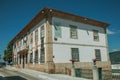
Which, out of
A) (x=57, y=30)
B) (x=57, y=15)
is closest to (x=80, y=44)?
(x=57, y=30)

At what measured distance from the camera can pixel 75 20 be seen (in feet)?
71.0

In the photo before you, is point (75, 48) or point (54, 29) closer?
point (54, 29)

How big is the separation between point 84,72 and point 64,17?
820cm

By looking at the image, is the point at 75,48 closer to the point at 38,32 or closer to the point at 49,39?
the point at 49,39

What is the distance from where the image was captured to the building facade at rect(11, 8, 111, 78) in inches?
737

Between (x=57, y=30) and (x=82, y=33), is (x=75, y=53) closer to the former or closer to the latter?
(x=82, y=33)

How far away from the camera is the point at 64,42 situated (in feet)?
65.1

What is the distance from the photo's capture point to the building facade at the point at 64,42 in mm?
18719

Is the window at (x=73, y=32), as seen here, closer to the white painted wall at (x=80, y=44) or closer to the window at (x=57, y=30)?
the white painted wall at (x=80, y=44)

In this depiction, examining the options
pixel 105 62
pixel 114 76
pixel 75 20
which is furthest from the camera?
pixel 105 62

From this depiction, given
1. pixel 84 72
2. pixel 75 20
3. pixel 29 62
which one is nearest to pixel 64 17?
pixel 75 20

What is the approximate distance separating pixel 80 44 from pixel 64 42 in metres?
2.86

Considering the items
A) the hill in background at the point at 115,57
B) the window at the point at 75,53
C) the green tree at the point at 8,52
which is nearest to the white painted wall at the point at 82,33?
the window at the point at 75,53

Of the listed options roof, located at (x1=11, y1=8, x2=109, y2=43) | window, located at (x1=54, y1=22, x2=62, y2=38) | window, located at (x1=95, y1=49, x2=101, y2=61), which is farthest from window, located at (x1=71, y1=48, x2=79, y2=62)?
roof, located at (x1=11, y1=8, x2=109, y2=43)
